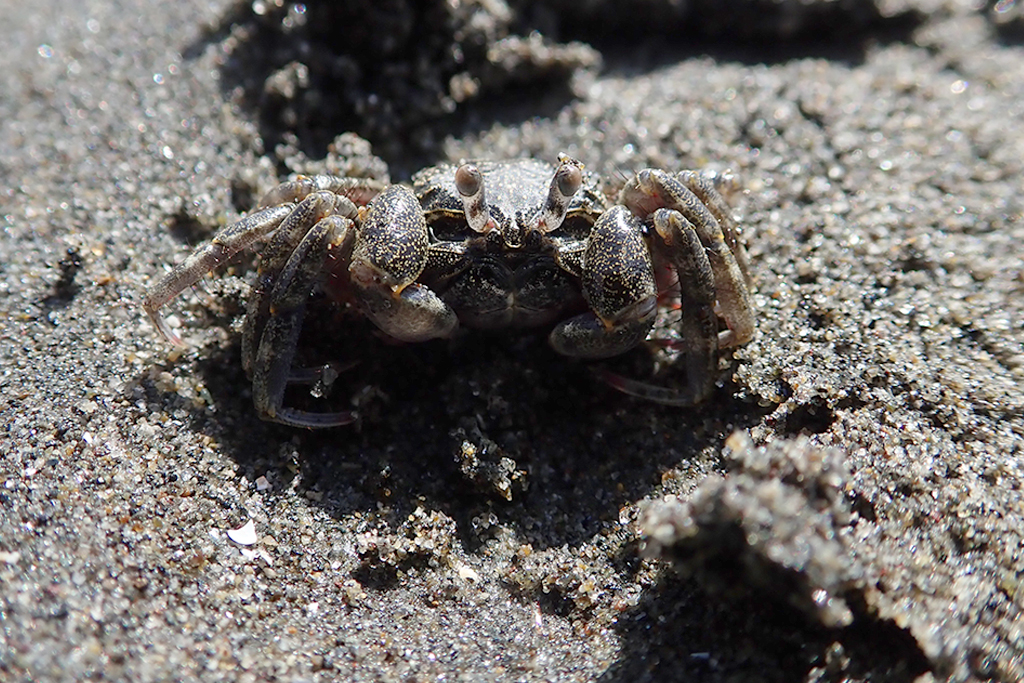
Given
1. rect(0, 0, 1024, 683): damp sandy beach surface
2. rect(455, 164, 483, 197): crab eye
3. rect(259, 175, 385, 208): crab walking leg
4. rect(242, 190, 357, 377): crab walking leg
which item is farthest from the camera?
rect(259, 175, 385, 208): crab walking leg

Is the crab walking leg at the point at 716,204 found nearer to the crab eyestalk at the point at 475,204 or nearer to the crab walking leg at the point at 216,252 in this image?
the crab eyestalk at the point at 475,204

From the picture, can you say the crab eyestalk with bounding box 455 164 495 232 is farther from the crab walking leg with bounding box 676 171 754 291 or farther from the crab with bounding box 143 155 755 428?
the crab walking leg with bounding box 676 171 754 291

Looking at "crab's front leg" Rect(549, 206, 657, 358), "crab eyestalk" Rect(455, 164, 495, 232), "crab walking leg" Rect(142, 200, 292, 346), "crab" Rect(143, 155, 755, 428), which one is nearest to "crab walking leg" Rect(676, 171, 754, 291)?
"crab" Rect(143, 155, 755, 428)

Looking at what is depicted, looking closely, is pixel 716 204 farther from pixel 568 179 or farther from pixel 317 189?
pixel 317 189

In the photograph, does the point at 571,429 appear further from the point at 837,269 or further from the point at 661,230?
the point at 837,269

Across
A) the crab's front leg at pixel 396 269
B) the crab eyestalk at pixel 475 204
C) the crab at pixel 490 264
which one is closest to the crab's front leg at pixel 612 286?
the crab at pixel 490 264

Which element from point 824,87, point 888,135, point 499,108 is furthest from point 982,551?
point 499,108
